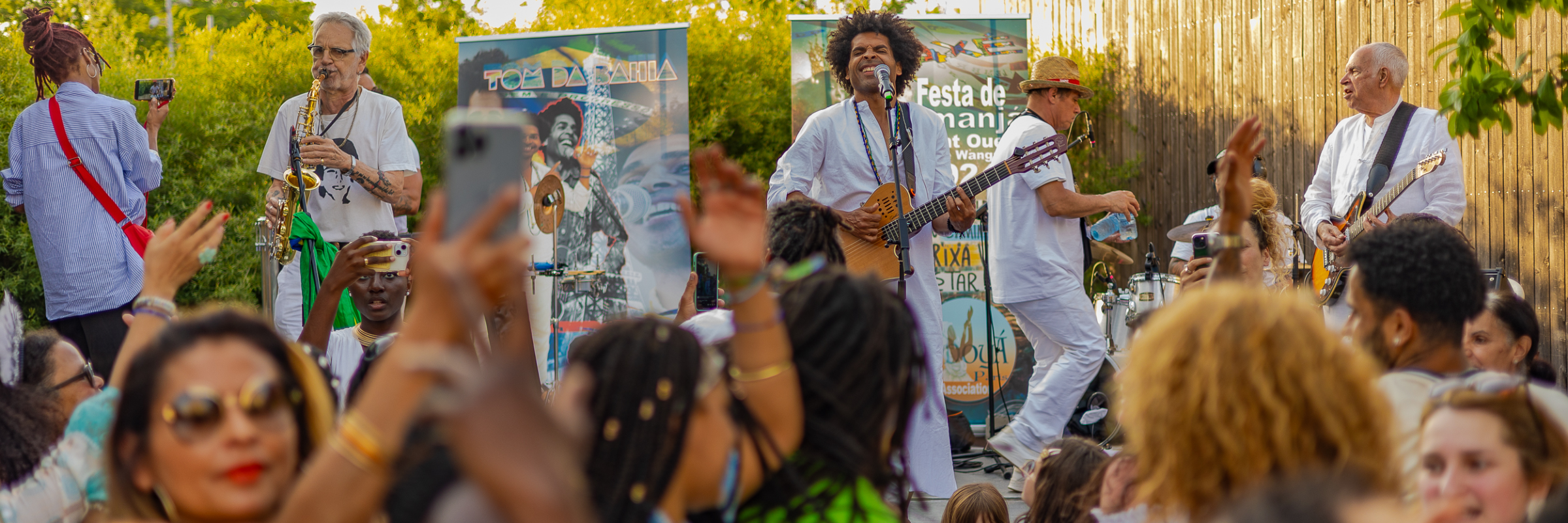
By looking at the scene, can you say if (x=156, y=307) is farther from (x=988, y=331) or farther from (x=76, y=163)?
(x=988, y=331)

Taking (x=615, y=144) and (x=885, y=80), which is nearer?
(x=885, y=80)

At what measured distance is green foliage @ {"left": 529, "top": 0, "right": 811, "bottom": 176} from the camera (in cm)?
1079

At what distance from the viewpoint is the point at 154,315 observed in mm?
2350

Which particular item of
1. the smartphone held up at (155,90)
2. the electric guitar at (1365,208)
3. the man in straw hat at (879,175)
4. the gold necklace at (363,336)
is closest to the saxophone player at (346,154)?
the smartphone held up at (155,90)

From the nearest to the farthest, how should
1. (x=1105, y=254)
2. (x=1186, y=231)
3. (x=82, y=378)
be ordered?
(x=82, y=378)
(x=1186, y=231)
(x=1105, y=254)

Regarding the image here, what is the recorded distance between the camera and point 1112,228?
22.9ft

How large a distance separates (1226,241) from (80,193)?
4.67 m

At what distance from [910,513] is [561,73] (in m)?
5.13

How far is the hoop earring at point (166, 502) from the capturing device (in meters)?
1.82

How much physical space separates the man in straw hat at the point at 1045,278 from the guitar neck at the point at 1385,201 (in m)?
1.04

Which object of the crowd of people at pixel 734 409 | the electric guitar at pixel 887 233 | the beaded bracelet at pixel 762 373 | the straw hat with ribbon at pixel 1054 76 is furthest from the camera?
the straw hat with ribbon at pixel 1054 76

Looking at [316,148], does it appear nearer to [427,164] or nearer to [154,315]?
[154,315]

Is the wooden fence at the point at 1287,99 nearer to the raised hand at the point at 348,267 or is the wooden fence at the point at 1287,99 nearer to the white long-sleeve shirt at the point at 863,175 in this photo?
the white long-sleeve shirt at the point at 863,175

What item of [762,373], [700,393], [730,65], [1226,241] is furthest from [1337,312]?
[730,65]
